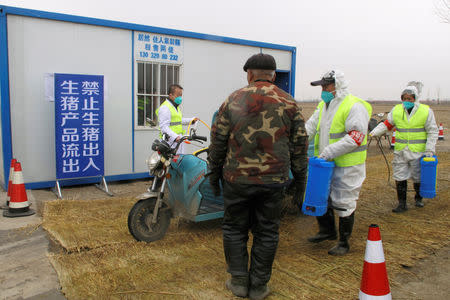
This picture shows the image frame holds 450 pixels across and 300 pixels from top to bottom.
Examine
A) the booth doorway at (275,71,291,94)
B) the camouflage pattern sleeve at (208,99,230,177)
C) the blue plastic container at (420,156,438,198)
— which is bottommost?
the blue plastic container at (420,156,438,198)

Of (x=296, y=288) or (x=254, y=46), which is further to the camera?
(x=254, y=46)

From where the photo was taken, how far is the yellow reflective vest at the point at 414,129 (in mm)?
5547

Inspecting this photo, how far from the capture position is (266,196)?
3.00 m

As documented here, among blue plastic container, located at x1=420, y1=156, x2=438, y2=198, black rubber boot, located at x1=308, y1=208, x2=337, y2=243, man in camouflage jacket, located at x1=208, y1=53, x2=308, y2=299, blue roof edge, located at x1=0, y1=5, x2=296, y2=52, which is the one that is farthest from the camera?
blue roof edge, located at x1=0, y1=5, x2=296, y2=52

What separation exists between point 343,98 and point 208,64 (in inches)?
199

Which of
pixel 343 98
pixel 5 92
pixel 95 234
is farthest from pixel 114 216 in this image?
pixel 343 98

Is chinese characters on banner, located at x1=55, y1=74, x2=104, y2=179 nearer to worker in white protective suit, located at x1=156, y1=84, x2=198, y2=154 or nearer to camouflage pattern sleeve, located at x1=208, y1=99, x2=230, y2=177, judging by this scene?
worker in white protective suit, located at x1=156, y1=84, x2=198, y2=154

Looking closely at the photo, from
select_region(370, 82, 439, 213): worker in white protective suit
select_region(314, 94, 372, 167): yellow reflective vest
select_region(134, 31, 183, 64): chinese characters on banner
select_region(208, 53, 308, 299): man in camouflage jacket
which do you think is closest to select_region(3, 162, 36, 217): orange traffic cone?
select_region(134, 31, 183, 64): chinese characters on banner

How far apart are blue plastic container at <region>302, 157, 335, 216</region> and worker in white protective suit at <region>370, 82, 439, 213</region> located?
2092 millimetres

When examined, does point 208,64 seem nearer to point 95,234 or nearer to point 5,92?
point 5,92

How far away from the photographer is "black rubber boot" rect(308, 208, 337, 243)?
4.24m

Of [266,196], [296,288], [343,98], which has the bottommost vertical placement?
[296,288]

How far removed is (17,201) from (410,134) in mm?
5500

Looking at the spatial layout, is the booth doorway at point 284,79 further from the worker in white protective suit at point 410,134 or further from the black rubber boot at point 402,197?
the black rubber boot at point 402,197
